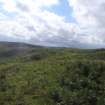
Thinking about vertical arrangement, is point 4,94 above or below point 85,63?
below

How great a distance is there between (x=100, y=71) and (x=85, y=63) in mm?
2898

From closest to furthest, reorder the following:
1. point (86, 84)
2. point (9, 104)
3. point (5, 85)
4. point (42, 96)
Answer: point (9, 104)
point (42, 96)
point (86, 84)
point (5, 85)

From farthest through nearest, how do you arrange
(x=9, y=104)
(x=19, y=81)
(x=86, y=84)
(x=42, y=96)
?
(x=19, y=81) → (x=86, y=84) → (x=42, y=96) → (x=9, y=104)

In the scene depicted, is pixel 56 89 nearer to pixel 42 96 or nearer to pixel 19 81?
pixel 42 96

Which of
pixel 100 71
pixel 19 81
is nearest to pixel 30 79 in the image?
pixel 19 81

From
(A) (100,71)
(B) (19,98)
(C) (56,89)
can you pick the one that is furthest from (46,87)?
(A) (100,71)

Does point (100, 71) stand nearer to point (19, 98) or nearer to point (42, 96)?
point (42, 96)

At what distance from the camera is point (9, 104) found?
67.5 ft

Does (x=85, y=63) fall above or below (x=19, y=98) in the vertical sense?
above

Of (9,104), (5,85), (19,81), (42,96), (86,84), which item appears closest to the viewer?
(9,104)

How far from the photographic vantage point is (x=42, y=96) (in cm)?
2227

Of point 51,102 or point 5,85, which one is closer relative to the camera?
point 51,102

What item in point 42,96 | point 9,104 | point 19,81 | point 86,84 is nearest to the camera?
point 9,104

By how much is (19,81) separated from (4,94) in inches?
199
